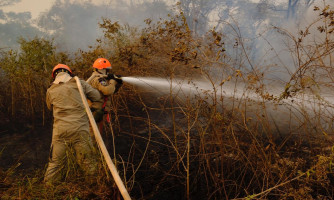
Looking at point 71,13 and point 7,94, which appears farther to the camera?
point 71,13

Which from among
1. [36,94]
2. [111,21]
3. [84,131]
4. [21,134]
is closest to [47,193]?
[84,131]

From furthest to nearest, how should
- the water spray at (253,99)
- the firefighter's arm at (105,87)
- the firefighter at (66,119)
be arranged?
the firefighter's arm at (105,87) → the firefighter at (66,119) → the water spray at (253,99)

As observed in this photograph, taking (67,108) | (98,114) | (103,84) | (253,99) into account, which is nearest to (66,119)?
(67,108)

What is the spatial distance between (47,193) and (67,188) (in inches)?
5.9

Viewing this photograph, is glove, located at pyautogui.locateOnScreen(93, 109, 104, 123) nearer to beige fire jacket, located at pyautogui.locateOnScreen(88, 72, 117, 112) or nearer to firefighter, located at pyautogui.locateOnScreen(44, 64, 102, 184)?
beige fire jacket, located at pyautogui.locateOnScreen(88, 72, 117, 112)

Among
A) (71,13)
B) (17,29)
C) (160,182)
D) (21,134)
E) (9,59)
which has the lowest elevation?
(21,134)

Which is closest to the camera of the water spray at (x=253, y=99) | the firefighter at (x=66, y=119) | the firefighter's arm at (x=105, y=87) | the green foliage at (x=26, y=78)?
the water spray at (x=253, y=99)

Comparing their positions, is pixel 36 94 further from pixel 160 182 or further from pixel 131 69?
pixel 160 182

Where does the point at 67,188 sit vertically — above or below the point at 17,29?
below

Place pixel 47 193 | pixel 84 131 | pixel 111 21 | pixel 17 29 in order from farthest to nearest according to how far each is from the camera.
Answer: pixel 17 29 → pixel 111 21 → pixel 84 131 → pixel 47 193

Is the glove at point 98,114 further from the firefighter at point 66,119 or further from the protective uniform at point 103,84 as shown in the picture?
the firefighter at point 66,119

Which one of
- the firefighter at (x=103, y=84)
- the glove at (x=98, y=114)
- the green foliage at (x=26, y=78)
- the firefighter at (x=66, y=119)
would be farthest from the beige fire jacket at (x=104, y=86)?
the green foliage at (x=26, y=78)

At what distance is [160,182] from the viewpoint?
351 cm

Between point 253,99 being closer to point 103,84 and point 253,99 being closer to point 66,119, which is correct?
point 103,84
